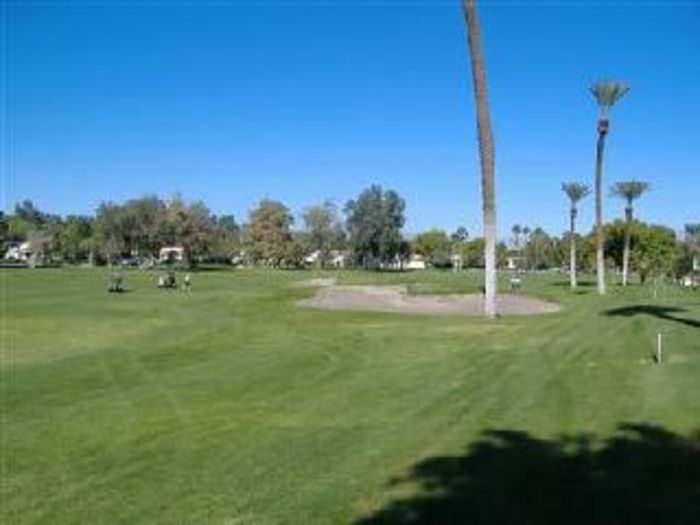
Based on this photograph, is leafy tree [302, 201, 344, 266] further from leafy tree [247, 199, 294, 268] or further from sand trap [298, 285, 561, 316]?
sand trap [298, 285, 561, 316]

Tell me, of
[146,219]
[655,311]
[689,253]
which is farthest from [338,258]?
[655,311]

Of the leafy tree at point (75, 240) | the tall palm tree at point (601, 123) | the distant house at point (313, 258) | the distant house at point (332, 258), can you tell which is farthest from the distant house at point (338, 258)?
the tall palm tree at point (601, 123)

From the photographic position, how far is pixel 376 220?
472 ft

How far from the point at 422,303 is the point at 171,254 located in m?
118

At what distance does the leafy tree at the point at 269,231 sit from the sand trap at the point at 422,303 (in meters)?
105

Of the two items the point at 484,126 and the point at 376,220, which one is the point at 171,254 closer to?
the point at 376,220

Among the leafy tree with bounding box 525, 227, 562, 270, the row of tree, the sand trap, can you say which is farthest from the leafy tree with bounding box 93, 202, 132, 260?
the sand trap

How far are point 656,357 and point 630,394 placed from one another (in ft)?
17.3

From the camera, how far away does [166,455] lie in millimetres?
13984

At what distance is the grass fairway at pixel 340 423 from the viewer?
11164 millimetres

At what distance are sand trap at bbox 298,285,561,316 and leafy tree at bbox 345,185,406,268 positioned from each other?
88.9 meters

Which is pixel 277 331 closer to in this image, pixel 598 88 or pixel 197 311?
pixel 197 311

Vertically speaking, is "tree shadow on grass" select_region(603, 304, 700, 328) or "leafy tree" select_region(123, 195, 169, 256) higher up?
"leafy tree" select_region(123, 195, 169, 256)

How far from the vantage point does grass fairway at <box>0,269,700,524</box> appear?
440 inches
